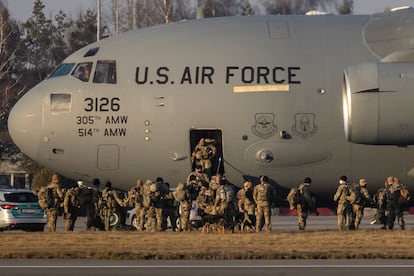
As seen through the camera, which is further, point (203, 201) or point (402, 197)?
point (203, 201)

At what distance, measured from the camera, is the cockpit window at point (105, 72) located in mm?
30094

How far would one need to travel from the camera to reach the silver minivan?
1560 inches

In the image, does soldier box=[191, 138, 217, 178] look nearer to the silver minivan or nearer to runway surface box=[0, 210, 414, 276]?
runway surface box=[0, 210, 414, 276]

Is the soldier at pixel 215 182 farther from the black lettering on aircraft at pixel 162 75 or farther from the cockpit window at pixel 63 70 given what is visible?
the cockpit window at pixel 63 70

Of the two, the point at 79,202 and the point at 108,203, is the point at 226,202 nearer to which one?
the point at 108,203

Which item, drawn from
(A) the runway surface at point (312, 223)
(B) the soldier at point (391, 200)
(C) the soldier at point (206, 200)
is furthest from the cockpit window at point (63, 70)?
(A) the runway surface at point (312, 223)

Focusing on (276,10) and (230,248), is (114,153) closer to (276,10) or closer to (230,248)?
(230,248)

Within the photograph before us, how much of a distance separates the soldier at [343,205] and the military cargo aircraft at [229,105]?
0.70 ft

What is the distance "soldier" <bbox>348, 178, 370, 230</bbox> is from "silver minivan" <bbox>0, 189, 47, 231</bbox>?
11814mm

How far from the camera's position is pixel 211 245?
89.1ft

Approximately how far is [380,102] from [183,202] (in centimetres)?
620

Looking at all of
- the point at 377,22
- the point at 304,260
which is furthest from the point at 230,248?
the point at 377,22

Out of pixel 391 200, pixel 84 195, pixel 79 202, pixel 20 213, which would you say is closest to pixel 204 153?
pixel 84 195

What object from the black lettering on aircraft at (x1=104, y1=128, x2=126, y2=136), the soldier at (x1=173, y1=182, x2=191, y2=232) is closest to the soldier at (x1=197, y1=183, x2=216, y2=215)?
the soldier at (x1=173, y1=182, x2=191, y2=232)
